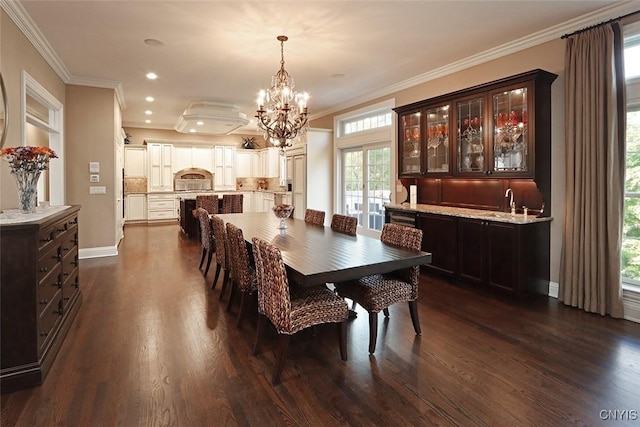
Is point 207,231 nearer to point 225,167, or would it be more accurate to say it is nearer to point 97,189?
point 97,189

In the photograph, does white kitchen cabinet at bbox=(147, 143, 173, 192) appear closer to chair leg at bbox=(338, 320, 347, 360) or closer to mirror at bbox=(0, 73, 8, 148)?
mirror at bbox=(0, 73, 8, 148)

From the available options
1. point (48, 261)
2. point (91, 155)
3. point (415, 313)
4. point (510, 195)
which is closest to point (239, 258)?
point (48, 261)

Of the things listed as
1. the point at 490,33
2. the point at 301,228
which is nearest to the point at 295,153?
the point at 301,228

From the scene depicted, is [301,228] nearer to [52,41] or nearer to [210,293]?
[210,293]

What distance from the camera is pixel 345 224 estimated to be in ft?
13.0

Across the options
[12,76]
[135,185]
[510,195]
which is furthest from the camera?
[135,185]

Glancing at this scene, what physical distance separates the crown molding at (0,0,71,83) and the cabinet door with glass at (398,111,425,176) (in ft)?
15.1

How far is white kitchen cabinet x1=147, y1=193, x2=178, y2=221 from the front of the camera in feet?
34.2

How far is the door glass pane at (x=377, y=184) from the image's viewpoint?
6.43 metres

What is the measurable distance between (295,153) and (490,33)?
490 centimetres

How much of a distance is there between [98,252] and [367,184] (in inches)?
193

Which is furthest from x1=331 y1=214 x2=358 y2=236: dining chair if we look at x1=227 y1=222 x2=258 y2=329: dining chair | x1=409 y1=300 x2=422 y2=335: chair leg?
x1=227 y1=222 x2=258 y2=329: dining chair

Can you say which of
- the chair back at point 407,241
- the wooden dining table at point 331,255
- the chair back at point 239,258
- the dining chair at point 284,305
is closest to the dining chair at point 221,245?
the wooden dining table at point 331,255

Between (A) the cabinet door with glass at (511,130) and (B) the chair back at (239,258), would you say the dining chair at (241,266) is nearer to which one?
(B) the chair back at (239,258)
